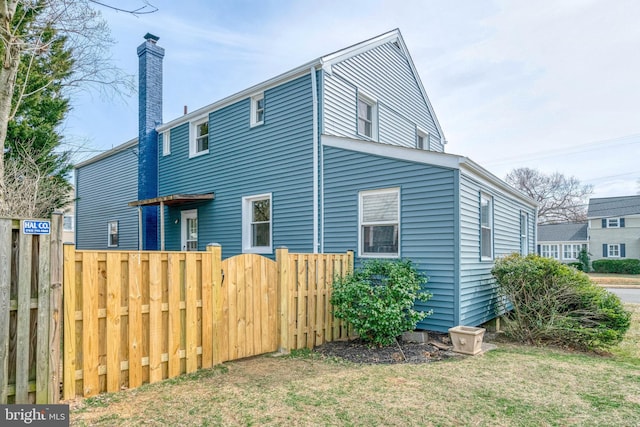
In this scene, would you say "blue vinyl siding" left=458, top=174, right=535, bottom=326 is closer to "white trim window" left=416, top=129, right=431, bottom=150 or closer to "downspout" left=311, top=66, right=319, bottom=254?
"downspout" left=311, top=66, right=319, bottom=254

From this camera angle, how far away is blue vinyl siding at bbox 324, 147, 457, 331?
669 centimetres

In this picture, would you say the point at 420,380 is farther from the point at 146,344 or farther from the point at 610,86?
the point at 610,86

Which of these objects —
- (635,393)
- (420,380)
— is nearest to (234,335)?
(420,380)

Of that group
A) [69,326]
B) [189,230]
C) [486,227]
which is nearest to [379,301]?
[486,227]

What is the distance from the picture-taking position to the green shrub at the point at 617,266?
26938 mm

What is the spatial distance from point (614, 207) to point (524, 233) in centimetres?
2747

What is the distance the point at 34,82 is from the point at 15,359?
9569mm

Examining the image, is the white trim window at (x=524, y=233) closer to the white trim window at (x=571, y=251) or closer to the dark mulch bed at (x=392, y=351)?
the dark mulch bed at (x=392, y=351)

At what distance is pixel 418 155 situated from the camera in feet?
22.9

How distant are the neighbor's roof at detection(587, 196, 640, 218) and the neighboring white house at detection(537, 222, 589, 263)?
87.5 inches

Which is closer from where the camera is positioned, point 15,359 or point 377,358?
point 15,359

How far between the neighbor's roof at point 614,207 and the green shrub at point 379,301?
32993mm

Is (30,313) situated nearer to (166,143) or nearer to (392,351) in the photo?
(392,351)

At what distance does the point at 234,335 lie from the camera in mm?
5238
